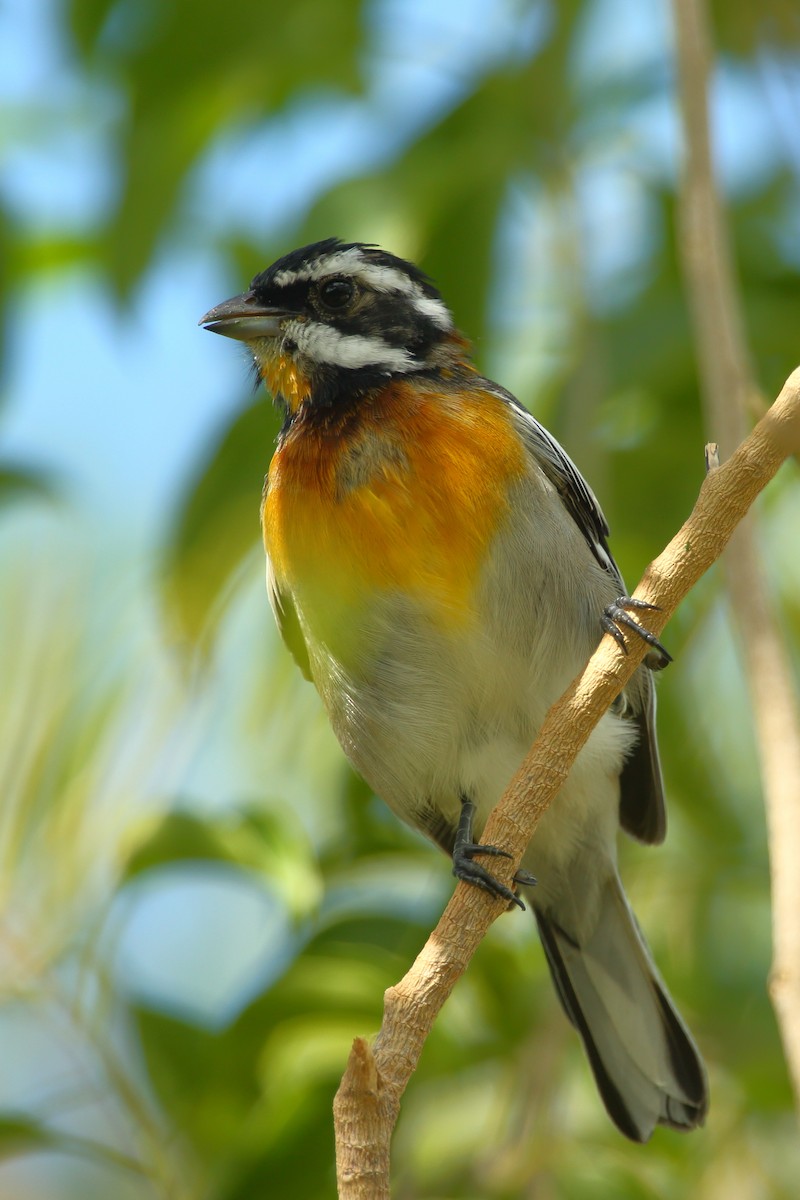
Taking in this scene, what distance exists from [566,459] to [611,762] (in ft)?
3.26

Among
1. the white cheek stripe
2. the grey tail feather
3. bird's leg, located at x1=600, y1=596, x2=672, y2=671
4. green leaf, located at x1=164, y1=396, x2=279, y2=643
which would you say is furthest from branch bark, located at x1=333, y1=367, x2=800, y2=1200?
the white cheek stripe

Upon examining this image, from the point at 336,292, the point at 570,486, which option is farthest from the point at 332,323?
the point at 570,486

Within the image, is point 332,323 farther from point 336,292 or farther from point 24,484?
point 24,484

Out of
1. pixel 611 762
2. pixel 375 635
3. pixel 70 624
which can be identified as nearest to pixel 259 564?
pixel 70 624

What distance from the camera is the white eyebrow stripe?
14.4 feet

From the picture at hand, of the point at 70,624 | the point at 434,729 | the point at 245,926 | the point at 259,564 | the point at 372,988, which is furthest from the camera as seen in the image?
the point at 245,926

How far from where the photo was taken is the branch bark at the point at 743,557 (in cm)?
296

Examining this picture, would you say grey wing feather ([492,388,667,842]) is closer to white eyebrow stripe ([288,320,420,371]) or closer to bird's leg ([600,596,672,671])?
white eyebrow stripe ([288,320,420,371])

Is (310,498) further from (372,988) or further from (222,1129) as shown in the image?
(222,1129)

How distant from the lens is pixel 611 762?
4.38m

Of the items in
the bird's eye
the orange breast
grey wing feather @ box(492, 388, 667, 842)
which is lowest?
grey wing feather @ box(492, 388, 667, 842)

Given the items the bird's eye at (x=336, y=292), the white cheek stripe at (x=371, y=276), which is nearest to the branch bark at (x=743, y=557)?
the white cheek stripe at (x=371, y=276)

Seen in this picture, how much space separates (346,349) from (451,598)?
1.01m

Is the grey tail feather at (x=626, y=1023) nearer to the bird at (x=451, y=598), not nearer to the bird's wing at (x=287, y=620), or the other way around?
the bird at (x=451, y=598)
